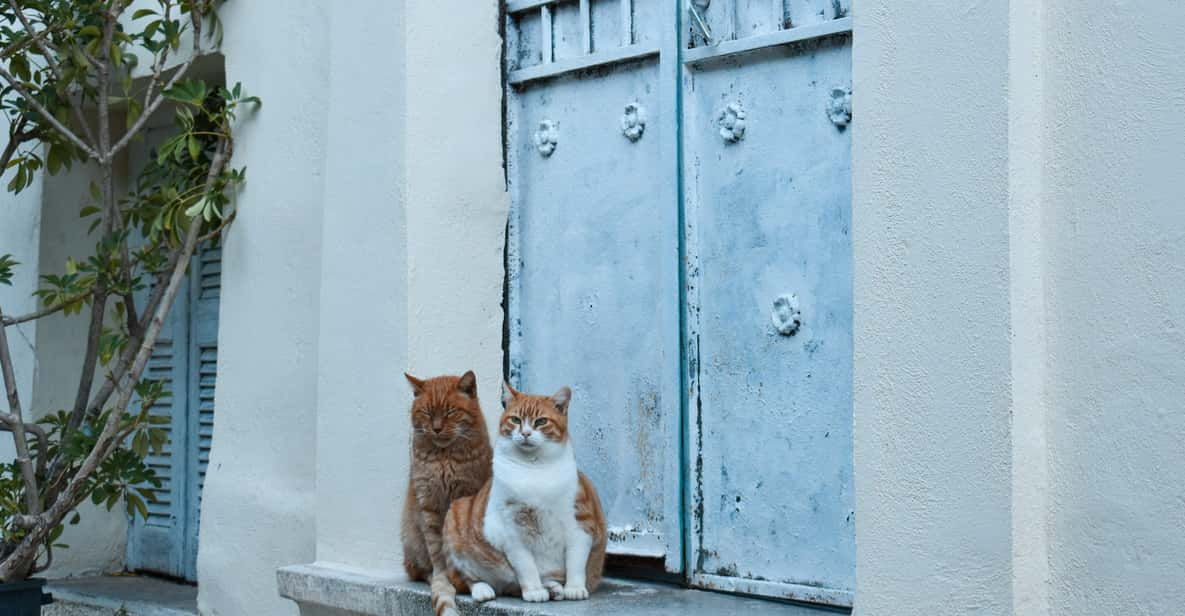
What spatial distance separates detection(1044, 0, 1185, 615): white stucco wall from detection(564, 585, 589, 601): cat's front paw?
1.21 m

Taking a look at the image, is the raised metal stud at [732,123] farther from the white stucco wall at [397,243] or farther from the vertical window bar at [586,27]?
the white stucco wall at [397,243]

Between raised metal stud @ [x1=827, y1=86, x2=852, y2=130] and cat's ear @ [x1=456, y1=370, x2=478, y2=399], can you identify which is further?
cat's ear @ [x1=456, y1=370, x2=478, y2=399]

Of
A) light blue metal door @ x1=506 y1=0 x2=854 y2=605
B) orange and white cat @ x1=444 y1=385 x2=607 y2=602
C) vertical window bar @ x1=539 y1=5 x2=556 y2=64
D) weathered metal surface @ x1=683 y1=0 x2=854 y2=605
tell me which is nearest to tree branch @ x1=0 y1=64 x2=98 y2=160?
light blue metal door @ x1=506 y1=0 x2=854 y2=605

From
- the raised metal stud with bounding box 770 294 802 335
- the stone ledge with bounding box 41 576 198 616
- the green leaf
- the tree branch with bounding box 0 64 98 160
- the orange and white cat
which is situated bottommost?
the stone ledge with bounding box 41 576 198 616

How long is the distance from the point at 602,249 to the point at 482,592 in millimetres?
1099

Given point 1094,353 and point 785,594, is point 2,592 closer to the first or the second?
point 785,594

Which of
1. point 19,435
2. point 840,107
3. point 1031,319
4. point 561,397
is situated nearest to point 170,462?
point 19,435

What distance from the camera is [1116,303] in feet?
8.66

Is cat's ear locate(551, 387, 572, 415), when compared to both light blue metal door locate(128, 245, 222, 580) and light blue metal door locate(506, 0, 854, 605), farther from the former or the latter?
Answer: light blue metal door locate(128, 245, 222, 580)

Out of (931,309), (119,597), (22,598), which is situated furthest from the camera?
(119,597)

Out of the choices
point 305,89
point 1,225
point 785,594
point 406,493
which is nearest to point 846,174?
point 785,594

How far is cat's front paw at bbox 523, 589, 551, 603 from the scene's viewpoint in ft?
11.1

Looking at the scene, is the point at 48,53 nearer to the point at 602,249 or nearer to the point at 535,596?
the point at 602,249

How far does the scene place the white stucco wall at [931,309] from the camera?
8.69 feet
